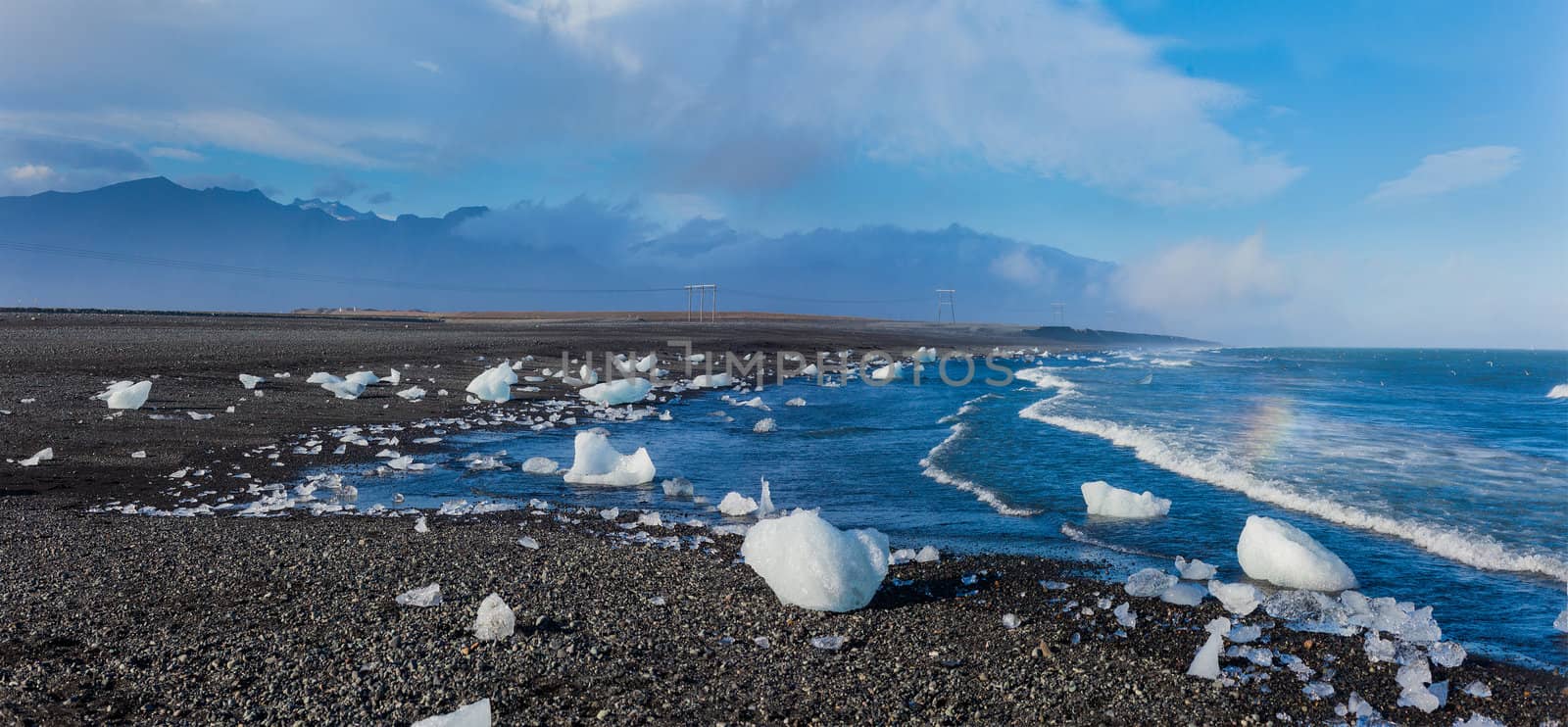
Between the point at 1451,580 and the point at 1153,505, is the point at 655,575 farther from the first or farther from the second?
the point at 1451,580

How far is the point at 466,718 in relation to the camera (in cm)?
420

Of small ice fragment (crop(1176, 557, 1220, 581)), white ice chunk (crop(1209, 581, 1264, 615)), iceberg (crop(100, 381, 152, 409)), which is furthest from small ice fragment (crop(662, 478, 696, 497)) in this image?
iceberg (crop(100, 381, 152, 409))

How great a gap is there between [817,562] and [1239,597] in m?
3.30

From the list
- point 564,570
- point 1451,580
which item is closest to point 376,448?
point 564,570

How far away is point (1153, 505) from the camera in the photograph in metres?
10.3

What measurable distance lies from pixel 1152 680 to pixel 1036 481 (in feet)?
25.4

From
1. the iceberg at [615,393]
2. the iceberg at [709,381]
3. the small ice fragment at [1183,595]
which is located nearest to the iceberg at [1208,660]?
the small ice fragment at [1183,595]

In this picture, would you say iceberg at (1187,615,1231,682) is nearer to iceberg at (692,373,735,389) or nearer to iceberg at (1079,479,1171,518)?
iceberg at (1079,479,1171,518)

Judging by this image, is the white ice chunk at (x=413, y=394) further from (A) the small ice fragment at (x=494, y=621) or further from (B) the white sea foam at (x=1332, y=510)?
(B) the white sea foam at (x=1332, y=510)

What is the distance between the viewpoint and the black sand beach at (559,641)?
15.1ft

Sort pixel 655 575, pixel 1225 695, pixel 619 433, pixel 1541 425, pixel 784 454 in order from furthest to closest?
1. pixel 1541 425
2. pixel 619 433
3. pixel 784 454
4. pixel 655 575
5. pixel 1225 695

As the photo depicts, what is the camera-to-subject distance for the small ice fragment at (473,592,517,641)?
5.42 metres

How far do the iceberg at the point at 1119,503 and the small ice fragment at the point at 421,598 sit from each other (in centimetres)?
748

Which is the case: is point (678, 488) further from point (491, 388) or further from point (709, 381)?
point (709, 381)
